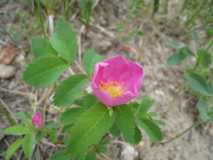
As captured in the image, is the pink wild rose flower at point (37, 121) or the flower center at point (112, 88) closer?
the flower center at point (112, 88)

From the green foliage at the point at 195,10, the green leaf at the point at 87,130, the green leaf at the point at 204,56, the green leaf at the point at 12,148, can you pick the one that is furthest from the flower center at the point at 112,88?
the green foliage at the point at 195,10

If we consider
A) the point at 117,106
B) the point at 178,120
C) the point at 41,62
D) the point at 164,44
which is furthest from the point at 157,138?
the point at 164,44

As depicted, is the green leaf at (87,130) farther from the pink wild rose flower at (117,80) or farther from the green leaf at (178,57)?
the green leaf at (178,57)

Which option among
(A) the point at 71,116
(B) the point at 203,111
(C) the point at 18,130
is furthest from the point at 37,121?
(B) the point at 203,111

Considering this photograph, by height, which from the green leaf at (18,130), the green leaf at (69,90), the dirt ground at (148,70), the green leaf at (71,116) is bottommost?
the dirt ground at (148,70)

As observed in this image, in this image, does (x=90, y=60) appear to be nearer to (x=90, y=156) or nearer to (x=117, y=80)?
(x=117, y=80)

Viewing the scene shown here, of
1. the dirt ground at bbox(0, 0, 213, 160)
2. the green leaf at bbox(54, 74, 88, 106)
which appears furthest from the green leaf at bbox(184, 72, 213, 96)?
the green leaf at bbox(54, 74, 88, 106)
